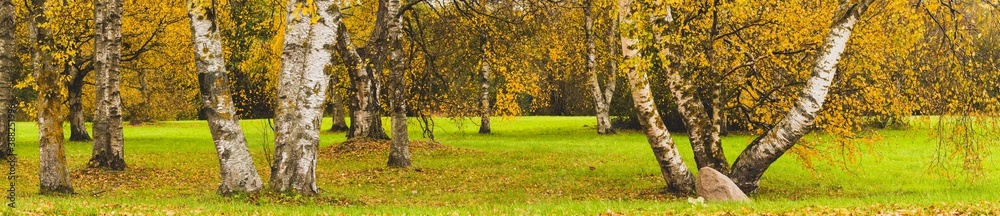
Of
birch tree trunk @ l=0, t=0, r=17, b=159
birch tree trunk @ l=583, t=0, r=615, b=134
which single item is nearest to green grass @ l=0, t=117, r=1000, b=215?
birch tree trunk @ l=0, t=0, r=17, b=159

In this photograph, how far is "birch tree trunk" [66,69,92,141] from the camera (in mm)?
25625

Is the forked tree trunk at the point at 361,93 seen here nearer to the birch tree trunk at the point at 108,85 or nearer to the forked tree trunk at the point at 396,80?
the forked tree trunk at the point at 396,80

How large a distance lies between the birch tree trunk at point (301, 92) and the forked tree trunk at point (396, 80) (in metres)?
6.01

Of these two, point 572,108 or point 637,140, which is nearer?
point 637,140

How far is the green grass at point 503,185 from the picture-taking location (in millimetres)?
9383

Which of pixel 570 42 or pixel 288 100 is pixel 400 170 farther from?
pixel 570 42

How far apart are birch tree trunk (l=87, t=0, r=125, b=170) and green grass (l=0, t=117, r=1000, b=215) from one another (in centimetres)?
46

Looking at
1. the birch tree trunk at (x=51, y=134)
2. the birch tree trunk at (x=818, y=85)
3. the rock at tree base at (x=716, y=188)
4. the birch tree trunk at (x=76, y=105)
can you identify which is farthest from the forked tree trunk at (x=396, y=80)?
the birch tree trunk at (x=76, y=105)

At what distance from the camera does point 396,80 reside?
16891mm

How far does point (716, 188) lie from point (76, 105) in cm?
2241

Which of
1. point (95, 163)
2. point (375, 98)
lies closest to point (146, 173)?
point (95, 163)

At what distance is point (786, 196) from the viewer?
13.7 meters

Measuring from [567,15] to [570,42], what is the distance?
37.2 inches

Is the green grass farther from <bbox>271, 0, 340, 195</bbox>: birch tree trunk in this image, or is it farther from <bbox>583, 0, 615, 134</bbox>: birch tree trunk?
<bbox>583, 0, 615, 134</bbox>: birch tree trunk
